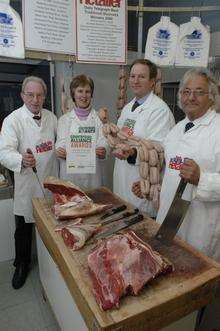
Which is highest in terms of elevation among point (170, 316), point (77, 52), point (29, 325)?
point (77, 52)

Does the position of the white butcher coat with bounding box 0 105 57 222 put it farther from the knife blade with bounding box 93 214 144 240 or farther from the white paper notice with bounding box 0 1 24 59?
the knife blade with bounding box 93 214 144 240

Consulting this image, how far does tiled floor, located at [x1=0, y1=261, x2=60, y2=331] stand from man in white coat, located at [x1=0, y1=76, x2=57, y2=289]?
0.08 meters

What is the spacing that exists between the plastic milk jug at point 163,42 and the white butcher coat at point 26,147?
1206mm

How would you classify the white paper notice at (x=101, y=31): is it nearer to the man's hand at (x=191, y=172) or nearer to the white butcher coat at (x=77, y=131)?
the white butcher coat at (x=77, y=131)

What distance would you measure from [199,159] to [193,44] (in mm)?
1626

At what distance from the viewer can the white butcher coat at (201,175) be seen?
56.9 inches

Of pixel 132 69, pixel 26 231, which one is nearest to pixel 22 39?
pixel 132 69

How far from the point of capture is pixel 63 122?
7.26 ft

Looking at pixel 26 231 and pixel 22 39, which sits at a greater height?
pixel 22 39

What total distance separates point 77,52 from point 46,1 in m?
0.45

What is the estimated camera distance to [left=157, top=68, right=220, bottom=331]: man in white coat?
1.37 metres

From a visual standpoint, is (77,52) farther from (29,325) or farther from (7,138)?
(29,325)

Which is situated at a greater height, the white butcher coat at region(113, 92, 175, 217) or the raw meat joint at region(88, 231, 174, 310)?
the white butcher coat at region(113, 92, 175, 217)

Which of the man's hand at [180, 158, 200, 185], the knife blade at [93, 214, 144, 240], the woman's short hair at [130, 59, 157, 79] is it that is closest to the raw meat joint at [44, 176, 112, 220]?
the knife blade at [93, 214, 144, 240]
